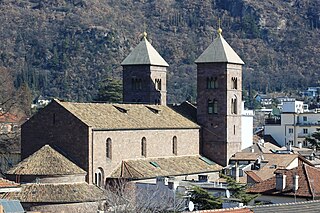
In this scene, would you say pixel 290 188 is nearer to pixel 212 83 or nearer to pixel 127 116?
pixel 127 116

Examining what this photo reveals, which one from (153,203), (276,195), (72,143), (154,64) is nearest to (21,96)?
(154,64)

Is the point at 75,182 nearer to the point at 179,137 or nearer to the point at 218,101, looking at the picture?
the point at 179,137

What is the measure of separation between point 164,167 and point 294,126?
40681mm

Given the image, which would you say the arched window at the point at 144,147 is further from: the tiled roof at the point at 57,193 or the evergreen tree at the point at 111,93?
the evergreen tree at the point at 111,93

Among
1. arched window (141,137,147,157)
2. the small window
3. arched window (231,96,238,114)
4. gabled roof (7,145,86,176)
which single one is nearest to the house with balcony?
the small window

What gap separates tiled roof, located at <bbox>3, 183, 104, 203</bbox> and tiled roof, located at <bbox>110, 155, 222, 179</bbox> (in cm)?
559

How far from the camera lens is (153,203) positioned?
70.5 m

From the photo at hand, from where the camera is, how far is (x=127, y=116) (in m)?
85.8

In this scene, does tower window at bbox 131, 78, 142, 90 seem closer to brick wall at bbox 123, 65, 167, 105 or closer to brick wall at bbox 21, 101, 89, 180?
brick wall at bbox 123, 65, 167, 105

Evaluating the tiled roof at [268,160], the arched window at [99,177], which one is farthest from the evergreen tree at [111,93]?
the arched window at [99,177]

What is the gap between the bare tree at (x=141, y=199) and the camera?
68.1 m

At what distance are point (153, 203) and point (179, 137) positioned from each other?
20752mm

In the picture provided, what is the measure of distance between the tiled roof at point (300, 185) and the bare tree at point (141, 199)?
209 inches

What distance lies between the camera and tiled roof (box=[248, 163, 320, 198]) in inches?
2461
